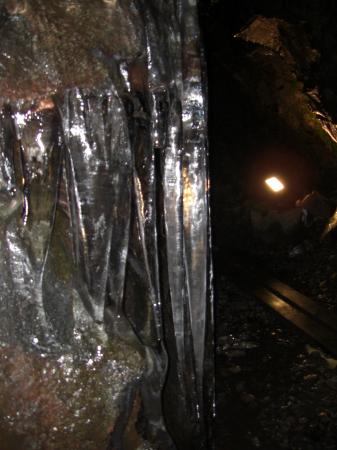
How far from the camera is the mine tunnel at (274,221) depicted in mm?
4121

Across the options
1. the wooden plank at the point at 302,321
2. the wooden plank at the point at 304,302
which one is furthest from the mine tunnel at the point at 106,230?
the wooden plank at the point at 304,302

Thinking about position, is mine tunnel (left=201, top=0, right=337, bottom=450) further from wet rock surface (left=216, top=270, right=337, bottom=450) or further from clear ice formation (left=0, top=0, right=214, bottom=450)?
clear ice formation (left=0, top=0, right=214, bottom=450)

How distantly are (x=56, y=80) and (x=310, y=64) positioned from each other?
21.6 ft

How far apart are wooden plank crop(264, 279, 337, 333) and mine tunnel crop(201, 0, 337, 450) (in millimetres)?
19

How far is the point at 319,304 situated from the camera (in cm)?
600

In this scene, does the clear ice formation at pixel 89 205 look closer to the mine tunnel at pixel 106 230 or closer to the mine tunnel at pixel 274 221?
the mine tunnel at pixel 106 230

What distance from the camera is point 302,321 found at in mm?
5645

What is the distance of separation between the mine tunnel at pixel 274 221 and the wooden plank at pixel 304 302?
0.06ft

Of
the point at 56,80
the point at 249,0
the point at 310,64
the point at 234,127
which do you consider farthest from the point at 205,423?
the point at 234,127

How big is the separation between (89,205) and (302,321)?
13.9 feet

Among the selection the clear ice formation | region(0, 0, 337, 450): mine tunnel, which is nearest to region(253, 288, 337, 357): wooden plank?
region(0, 0, 337, 450): mine tunnel

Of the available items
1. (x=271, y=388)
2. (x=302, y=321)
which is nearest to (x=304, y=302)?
(x=302, y=321)

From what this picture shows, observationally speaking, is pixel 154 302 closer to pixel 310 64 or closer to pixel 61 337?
pixel 61 337

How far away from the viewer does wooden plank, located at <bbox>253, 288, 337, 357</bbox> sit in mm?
4992
